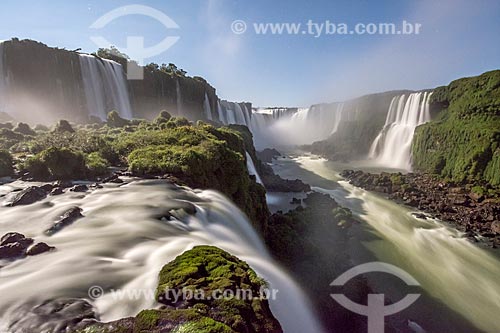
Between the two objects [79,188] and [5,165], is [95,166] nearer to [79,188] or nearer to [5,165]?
[79,188]

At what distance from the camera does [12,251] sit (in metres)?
6.42

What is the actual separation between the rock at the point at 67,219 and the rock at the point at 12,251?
927mm

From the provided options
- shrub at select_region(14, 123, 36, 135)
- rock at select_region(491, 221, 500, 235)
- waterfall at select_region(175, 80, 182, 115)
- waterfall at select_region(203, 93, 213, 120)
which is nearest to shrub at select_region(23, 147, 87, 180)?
shrub at select_region(14, 123, 36, 135)

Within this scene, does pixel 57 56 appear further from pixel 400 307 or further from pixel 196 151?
pixel 400 307

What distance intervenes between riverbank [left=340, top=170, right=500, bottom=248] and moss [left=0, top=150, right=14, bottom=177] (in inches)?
1170

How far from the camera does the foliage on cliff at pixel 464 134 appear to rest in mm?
32906

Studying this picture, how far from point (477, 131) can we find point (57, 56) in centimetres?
5961

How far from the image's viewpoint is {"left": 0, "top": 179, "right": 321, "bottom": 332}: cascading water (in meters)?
5.16

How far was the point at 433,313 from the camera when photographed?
12.6 m

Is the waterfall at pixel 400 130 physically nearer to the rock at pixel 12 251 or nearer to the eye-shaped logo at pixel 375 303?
the eye-shaped logo at pixel 375 303

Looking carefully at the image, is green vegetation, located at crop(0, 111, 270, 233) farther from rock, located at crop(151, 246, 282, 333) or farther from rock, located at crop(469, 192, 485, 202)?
rock, located at crop(469, 192, 485, 202)

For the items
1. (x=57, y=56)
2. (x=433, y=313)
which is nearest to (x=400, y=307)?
(x=433, y=313)

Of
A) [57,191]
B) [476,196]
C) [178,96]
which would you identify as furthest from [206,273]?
[178,96]

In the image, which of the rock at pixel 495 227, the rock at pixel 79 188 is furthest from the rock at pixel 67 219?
the rock at pixel 495 227
